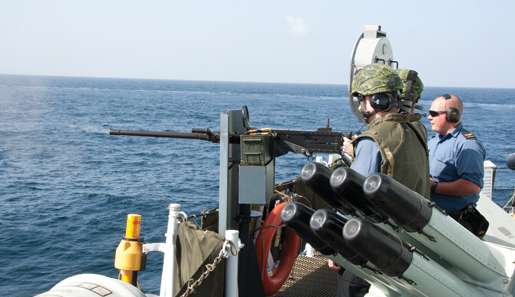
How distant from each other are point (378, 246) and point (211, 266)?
1.64 metres

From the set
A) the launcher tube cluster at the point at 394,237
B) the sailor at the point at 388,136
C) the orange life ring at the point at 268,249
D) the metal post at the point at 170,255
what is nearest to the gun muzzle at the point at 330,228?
the launcher tube cluster at the point at 394,237

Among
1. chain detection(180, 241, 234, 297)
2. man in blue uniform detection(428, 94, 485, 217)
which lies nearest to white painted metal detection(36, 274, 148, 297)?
chain detection(180, 241, 234, 297)

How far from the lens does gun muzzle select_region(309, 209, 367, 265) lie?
11.6ft

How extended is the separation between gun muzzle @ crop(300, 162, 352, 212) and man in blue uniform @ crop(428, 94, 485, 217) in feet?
6.60

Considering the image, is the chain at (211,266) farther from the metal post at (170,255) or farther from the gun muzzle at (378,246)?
the gun muzzle at (378,246)

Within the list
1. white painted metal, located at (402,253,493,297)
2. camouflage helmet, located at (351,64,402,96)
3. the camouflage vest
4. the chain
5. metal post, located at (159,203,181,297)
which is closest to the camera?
white painted metal, located at (402,253,493,297)

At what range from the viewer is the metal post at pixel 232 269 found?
485 cm

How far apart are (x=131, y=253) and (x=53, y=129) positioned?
146 feet

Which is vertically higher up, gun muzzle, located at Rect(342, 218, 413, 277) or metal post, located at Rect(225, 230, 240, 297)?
gun muzzle, located at Rect(342, 218, 413, 277)

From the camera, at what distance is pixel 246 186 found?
17.6 feet

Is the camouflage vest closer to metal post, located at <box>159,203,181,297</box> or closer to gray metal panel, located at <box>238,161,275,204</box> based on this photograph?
gray metal panel, located at <box>238,161,275,204</box>

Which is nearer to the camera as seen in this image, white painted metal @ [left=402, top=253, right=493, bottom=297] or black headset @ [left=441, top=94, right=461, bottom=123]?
white painted metal @ [left=402, top=253, right=493, bottom=297]

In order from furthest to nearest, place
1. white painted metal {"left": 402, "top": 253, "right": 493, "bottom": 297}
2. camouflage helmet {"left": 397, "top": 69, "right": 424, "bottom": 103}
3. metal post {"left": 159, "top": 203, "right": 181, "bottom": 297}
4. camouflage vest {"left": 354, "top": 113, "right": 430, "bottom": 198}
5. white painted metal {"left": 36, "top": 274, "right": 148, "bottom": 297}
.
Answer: camouflage helmet {"left": 397, "top": 69, "right": 424, "bottom": 103}, metal post {"left": 159, "top": 203, "right": 181, "bottom": 297}, white painted metal {"left": 36, "top": 274, "right": 148, "bottom": 297}, camouflage vest {"left": 354, "top": 113, "right": 430, "bottom": 198}, white painted metal {"left": 402, "top": 253, "right": 493, "bottom": 297}

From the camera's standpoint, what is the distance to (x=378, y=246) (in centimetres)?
345
